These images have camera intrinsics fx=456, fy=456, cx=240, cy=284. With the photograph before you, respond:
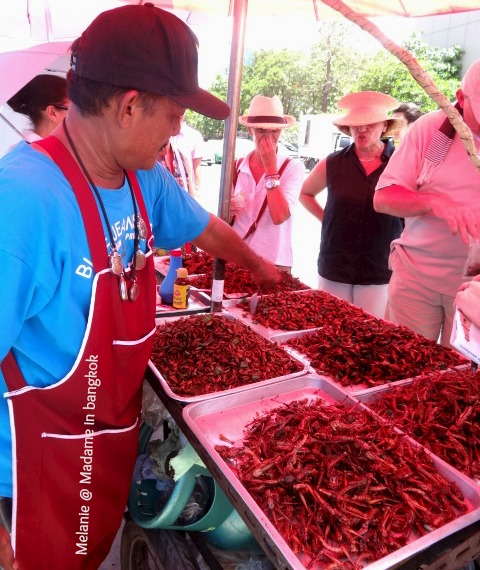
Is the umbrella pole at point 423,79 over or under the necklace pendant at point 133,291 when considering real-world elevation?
over

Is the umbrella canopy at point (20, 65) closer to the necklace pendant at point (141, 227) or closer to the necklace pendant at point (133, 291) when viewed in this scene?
the necklace pendant at point (141, 227)

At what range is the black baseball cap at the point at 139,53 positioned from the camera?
4.42ft

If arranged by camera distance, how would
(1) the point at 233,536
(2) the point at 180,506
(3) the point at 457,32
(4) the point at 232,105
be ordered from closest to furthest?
(2) the point at 180,506, (1) the point at 233,536, (4) the point at 232,105, (3) the point at 457,32

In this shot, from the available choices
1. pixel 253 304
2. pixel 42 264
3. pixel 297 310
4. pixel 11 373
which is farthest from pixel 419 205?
pixel 11 373

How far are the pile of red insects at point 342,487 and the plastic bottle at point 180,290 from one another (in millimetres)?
Answer: 1427

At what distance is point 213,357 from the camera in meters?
2.19

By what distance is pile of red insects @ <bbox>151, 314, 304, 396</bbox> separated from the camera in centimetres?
204

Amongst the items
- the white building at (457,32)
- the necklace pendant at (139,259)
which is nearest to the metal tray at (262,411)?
the necklace pendant at (139,259)

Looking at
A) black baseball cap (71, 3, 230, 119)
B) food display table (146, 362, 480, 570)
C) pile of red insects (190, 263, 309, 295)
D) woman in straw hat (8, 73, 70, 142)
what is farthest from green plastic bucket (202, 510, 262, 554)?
woman in straw hat (8, 73, 70, 142)

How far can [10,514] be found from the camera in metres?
→ 1.58

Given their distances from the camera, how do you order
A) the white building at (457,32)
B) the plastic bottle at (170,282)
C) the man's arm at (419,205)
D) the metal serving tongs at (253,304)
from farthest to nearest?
the white building at (457,32) → the plastic bottle at (170,282) → the metal serving tongs at (253,304) → the man's arm at (419,205)

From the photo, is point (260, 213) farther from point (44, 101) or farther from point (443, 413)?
point (443, 413)

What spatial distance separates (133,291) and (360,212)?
9.31 feet

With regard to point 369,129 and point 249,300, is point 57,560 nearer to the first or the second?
point 249,300
